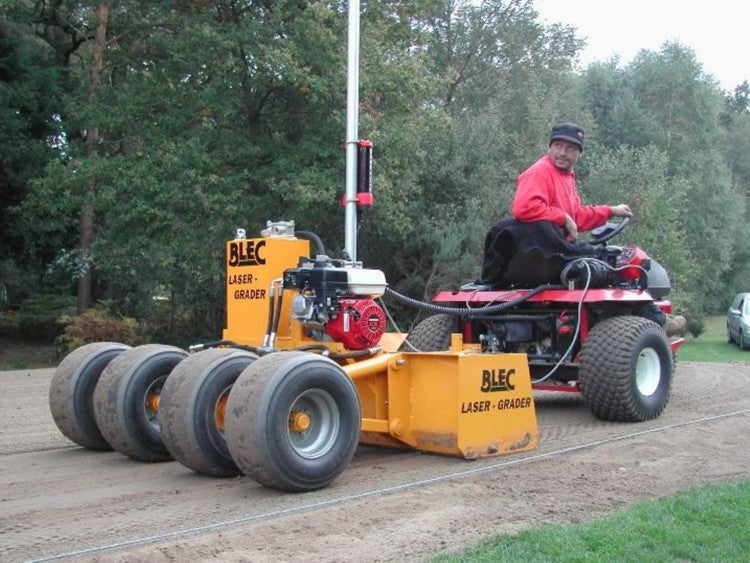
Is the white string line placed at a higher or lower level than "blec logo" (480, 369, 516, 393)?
lower

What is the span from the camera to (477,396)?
6871 mm

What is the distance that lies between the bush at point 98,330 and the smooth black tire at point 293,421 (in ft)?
47.3

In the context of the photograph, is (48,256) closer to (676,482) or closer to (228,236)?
(228,236)

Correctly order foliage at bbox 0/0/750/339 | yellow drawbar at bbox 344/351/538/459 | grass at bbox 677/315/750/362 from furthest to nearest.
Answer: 1. grass at bbox 677/315/750/362
2. foliage at bbox 0/0/750/339
3. yellow drawbar at bbox 344/351/538/459

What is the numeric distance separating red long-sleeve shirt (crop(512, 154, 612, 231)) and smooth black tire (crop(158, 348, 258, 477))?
369 cm

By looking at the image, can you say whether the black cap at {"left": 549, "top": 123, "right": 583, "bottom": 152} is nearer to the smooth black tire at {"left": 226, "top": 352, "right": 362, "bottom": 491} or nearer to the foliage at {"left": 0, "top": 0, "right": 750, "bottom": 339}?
the smooth black tire at {"left": 226, "top": 352, "right": 362, "bottom": 491}

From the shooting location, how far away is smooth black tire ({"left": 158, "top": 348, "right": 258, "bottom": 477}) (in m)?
6.17

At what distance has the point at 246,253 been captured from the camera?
7523mm

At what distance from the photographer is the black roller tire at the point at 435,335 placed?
31.3ft

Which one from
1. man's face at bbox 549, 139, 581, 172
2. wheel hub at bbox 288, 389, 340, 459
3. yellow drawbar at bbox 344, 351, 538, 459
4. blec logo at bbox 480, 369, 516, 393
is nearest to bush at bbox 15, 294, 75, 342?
man's face at bbox 549, 139, 581, 172

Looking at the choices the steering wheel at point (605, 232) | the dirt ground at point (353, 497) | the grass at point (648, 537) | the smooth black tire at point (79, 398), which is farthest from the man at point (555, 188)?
the smooth black tire at point (79, 398)

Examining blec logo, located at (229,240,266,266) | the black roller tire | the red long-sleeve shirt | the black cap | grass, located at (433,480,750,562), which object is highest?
the black cap

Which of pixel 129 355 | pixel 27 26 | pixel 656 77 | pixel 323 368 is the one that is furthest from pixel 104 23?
pixel 656 77

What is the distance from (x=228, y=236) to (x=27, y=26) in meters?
8.42
